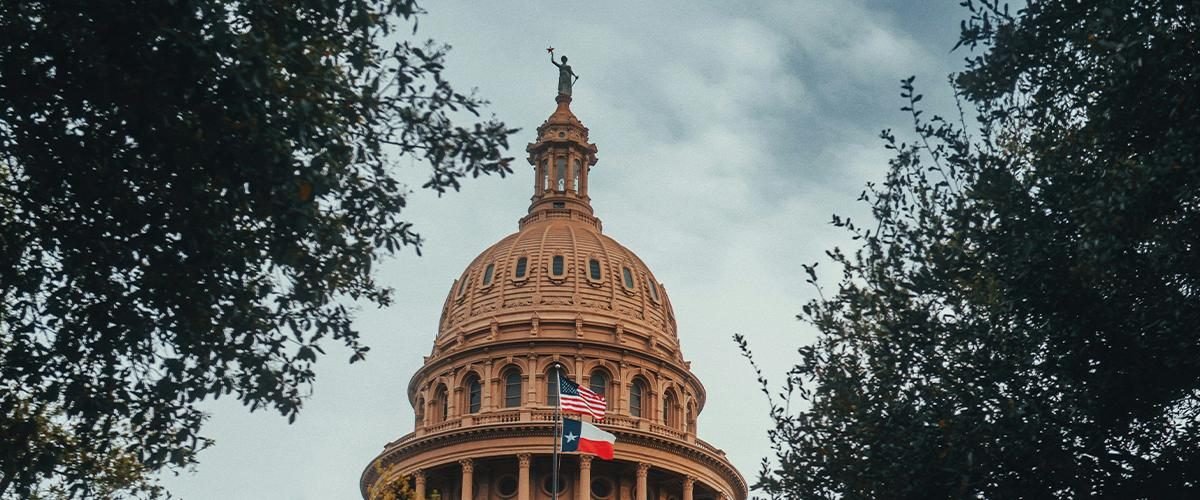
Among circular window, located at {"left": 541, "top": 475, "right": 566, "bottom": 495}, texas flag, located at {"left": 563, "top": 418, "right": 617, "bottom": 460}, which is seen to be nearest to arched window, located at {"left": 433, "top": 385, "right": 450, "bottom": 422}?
circular window, located at {"left": 541, "top": 475, "right": 566, "bottom": 495}

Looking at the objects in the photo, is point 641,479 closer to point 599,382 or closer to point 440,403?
point 599,382

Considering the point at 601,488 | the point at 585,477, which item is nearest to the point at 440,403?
the point at 601,488

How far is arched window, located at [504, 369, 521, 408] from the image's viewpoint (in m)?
82.2

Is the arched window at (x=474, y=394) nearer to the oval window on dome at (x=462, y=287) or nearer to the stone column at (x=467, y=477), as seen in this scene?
the stone column at (x=467, y=477)

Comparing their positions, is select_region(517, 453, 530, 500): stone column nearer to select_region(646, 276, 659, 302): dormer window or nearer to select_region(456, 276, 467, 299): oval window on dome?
select_region(456, 276, 467, 299): oval window on dome

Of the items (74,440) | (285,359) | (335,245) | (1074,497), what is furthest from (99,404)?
(1074,497)

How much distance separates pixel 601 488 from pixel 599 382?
5908 mm

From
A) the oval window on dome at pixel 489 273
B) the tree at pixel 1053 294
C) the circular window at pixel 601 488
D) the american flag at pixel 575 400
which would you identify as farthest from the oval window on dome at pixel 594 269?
the tree at pixel 1053 294

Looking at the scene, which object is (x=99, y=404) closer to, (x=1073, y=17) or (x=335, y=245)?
(x=335, y=245)

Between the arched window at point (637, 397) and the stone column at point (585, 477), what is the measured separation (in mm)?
5232

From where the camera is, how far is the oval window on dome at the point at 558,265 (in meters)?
87.6

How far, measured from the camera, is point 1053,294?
20.7 m

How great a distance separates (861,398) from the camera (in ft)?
76.5

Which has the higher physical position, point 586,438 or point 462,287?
point 462,287
